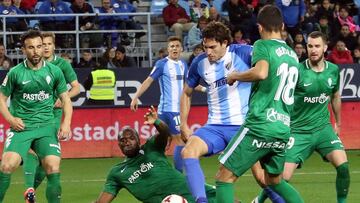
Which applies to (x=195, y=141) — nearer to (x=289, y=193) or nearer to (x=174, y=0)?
(x=289, y=193)

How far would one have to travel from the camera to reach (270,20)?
10.0 m

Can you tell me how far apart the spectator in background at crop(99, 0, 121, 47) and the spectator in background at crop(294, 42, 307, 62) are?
3651 mm

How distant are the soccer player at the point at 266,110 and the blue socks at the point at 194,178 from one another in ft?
2.29

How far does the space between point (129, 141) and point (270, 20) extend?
2518mm

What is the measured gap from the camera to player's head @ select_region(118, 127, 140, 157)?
11.7m

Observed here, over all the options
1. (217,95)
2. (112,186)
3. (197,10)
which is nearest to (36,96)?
(112,186)

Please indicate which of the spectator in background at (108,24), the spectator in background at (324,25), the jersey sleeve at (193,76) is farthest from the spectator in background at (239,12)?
the jersey sleeve at (193,76)

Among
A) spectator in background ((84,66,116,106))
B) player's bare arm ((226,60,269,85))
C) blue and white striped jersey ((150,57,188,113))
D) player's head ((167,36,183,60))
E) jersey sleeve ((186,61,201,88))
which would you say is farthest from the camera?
spectator in background ((84,66,116,106))

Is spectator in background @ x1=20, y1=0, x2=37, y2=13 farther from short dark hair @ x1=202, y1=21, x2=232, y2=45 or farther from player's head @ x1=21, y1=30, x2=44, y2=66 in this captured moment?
short dark hair @ x1=202, y1=21, x2=232, y2=45

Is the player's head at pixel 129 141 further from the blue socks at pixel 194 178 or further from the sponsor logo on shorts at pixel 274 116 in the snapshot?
the sponsor logo on shorts at pixel 274 116

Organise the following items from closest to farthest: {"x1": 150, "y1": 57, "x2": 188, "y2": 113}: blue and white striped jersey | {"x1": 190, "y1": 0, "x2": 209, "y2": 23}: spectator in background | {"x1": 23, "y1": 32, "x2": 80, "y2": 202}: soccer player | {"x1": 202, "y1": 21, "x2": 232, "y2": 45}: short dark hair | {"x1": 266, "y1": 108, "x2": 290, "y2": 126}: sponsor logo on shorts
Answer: {"x1": 266, "y1": 108, "x2": 290, "y2": 126}: sponsor logo on shorts
{"x1": 202, "y1": 21, "x2": 232, "y2": 45}: short dark hair
{"x1": 23, "y1": 32, "x2": 80, "y2": 202}: soccer player
{"x1": 150, "y1": 57, "x2": 188, "y2": 113}: blue and white striped jersey
{"x1": 190, "y1": 0, "x2": 209, "y2": 23}: spectator in background

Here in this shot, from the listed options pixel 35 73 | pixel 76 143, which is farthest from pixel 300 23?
pixel 35 73

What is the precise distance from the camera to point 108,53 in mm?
22672

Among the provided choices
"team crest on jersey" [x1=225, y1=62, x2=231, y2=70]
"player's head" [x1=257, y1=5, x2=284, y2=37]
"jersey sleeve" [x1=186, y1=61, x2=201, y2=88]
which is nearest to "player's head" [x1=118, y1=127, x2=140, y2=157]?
"jersey sleeve" [x1=186, y1=61, x2=201, y2=88]
